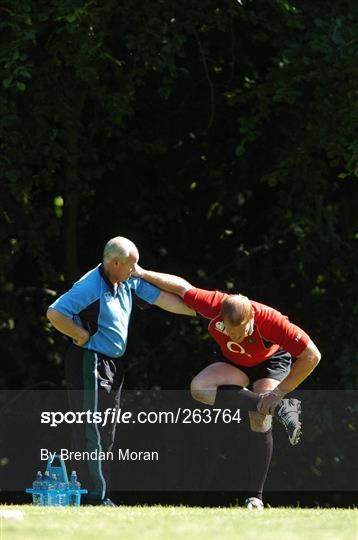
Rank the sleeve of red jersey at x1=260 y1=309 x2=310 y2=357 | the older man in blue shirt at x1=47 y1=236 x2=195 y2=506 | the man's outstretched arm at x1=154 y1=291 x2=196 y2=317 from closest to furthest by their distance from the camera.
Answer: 1. the sleeve of red jersey at x1=260 y1=309 x2=310 y2=357
2. the older man in blue shirt at x1=47 y1=236 x2=195 y2=506
3. the man's outstretched arm at x1=154 y1=291 x2=196 y2=317

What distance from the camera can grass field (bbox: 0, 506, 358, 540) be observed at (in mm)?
4941

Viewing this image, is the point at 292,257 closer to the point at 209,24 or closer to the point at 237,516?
the point at 209,24

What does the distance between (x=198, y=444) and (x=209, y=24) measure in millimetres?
4615

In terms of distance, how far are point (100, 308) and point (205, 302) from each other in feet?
2.21

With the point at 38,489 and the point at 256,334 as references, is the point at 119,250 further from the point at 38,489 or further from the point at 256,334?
the point at 38,489

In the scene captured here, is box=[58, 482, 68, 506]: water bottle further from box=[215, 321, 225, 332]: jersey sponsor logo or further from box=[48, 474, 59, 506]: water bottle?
box=[215, 321, 225, 332]: jersey sponsor logo

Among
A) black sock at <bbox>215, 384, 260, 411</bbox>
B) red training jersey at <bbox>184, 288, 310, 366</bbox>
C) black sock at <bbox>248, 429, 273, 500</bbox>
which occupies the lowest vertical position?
black sock at <bbox>248, 429, 273, 500</bbox>

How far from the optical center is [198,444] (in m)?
12.1

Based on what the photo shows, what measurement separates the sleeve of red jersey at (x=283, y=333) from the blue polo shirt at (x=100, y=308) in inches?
36.2

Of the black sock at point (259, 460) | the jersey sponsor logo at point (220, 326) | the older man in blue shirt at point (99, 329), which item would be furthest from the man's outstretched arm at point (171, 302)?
the black sock at point (259, 460)

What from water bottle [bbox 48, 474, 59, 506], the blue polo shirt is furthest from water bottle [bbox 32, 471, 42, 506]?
the blue polo shirt

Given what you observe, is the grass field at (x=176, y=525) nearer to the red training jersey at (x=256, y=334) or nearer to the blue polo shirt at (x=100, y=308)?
the red training jersey at (x=256, y=334)

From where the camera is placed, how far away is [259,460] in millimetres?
7262

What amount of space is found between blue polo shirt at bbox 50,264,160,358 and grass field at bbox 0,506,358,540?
117cm
